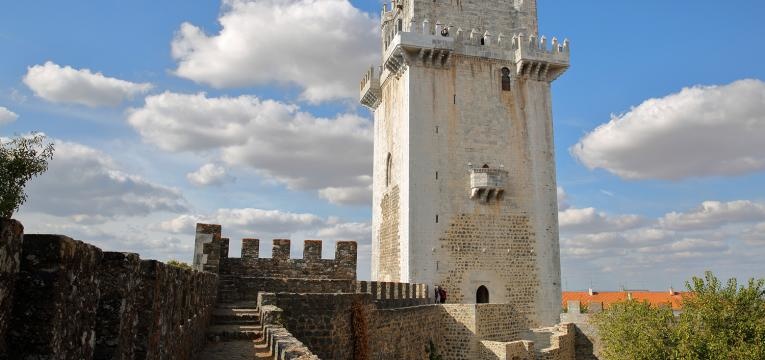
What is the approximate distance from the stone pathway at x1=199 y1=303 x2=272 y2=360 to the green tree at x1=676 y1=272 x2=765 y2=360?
41.9 feet

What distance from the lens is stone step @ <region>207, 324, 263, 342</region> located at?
31.6ft

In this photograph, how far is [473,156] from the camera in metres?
23.0

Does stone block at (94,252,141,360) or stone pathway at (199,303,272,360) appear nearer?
stone block at (94,252,141,360)

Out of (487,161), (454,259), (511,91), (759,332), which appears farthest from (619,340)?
(511,91)

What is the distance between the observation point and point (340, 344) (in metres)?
11.1

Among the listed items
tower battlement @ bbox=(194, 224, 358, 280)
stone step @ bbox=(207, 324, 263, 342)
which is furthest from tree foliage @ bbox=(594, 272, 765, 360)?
stone step @ bbox=(207, 324, 263, 342)

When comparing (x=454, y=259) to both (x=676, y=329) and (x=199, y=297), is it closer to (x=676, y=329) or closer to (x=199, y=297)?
(x=676, y=329)

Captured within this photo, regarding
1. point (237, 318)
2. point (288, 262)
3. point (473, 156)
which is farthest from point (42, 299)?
point (473, 156)

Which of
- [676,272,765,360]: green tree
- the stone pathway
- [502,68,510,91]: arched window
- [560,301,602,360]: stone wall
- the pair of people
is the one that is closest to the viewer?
the stone pathway

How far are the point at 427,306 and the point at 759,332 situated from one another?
9499 millimetres

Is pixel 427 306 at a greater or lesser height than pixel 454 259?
lesser

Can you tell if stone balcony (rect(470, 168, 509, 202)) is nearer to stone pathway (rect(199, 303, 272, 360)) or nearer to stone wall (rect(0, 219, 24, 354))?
stone pathway (rect(199, 303, 272, 360))

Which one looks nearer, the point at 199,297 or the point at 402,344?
the point at 199,297

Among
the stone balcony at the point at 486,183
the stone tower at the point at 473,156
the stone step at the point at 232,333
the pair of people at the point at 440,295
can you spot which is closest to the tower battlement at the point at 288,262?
the stone tower at the point at 473,156
